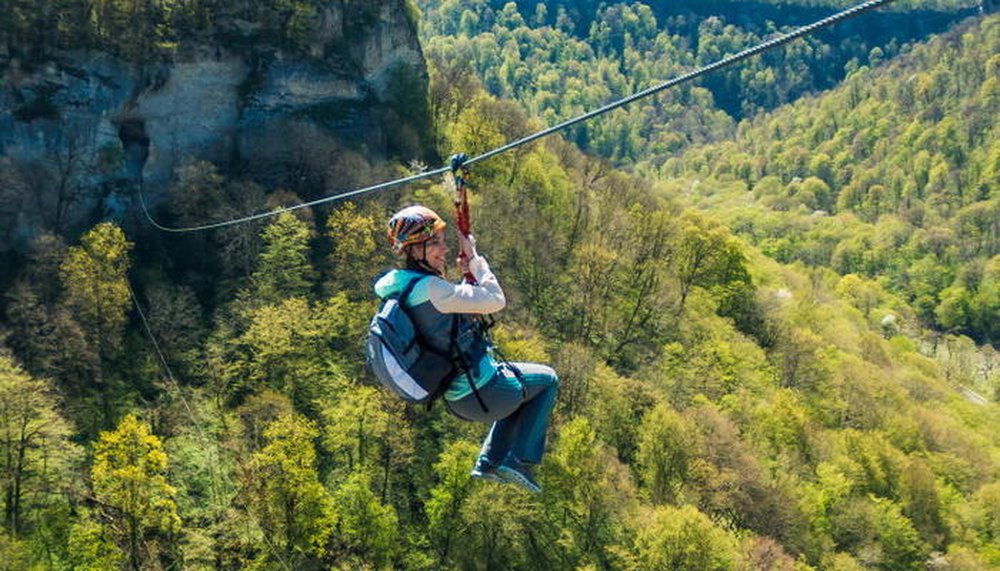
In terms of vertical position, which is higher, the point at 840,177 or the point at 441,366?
the point at 441,366

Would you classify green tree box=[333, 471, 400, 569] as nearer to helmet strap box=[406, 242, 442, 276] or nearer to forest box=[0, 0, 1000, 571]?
forest box=[0, 0, 1000, 571]

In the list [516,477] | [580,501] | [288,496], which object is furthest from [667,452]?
[516,477]

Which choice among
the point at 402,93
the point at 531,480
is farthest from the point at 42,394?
the point at 402,93

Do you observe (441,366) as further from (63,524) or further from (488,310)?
(63,524)

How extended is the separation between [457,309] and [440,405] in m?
34.0

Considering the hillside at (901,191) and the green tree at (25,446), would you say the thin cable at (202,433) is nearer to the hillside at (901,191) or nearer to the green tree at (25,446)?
the green tree at (25,446)

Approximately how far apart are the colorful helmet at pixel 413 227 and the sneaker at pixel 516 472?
9.32 feet

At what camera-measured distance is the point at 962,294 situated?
128m

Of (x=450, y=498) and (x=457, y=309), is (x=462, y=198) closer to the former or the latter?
(x=457, y=309)

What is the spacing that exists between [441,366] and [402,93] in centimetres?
6203

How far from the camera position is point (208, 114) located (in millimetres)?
58031

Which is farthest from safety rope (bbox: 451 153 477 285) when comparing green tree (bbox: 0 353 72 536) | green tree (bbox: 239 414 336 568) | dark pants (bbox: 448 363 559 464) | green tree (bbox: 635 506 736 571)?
green tree (bbox: 635 506 736 571)

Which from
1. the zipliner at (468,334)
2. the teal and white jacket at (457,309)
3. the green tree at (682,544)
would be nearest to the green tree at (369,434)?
the green tree at (682,544)

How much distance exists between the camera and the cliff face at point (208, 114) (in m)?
49.7
